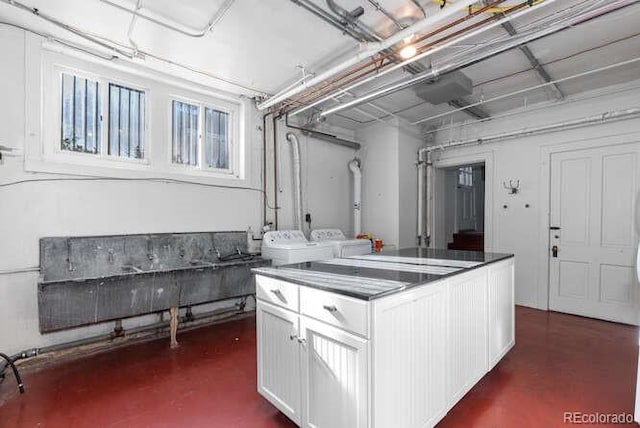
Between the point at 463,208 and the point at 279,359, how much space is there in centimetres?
587

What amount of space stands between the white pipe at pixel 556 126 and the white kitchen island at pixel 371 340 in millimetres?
2765

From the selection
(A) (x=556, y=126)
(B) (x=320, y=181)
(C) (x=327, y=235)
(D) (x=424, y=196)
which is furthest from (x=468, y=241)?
(B) (x=320, y=181)

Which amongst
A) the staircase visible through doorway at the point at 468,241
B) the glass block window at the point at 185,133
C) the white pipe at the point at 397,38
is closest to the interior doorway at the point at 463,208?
the staircase visible through doorway at the point at 468,241

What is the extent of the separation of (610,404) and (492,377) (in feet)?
2.21

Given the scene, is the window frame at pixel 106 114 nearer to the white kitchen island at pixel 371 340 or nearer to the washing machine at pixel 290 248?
the washing machine at pixel 290 248

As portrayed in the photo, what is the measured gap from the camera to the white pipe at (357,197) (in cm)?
514

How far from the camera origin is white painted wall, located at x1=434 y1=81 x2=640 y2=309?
146 inches

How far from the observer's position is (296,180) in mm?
4438

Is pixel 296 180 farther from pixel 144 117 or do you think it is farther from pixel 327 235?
pixel 144 117

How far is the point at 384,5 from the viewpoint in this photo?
222cm

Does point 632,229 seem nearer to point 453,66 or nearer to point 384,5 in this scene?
point 453,66

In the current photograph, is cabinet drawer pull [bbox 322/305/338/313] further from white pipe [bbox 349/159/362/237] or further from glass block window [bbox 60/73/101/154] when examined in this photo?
white pipe [bbox 349/159/362/237]

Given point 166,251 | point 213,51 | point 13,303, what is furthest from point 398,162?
point 13,303

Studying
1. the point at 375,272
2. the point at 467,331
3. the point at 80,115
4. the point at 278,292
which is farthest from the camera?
the point at 80,115
